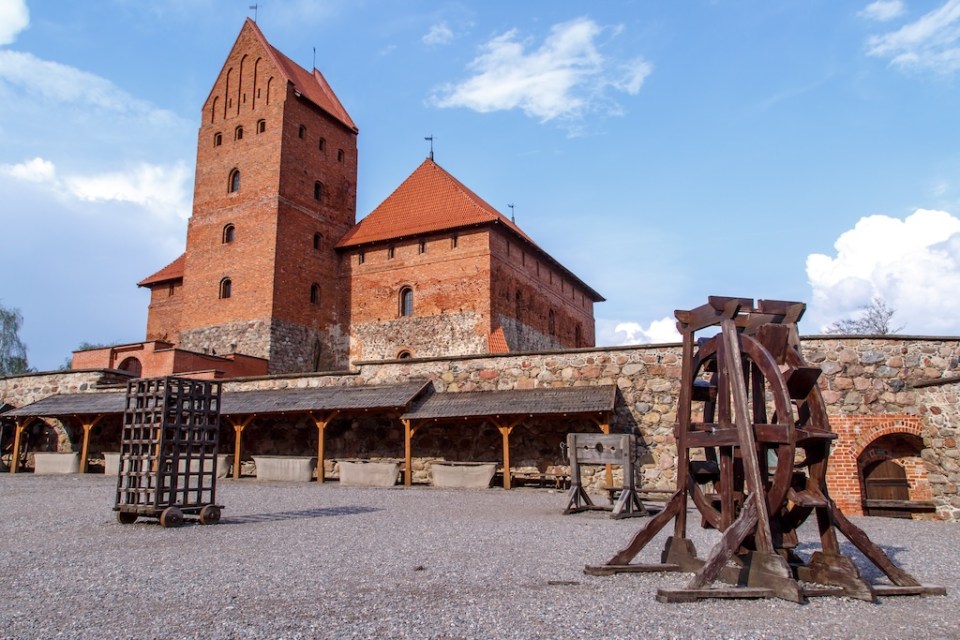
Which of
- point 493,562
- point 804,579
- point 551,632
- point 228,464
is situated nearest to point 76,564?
point 493,562

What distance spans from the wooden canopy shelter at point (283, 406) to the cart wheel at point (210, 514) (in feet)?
22.3

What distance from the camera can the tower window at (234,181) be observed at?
29816mm

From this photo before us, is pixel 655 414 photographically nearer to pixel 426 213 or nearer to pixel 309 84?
pixel 426 213

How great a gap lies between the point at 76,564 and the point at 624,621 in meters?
5.29

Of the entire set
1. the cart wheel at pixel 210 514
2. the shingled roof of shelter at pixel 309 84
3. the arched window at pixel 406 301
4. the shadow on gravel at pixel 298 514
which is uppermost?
the shingled roof of shelter at pixel 309 84

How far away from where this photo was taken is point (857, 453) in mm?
12945

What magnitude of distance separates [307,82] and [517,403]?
24.0 metres

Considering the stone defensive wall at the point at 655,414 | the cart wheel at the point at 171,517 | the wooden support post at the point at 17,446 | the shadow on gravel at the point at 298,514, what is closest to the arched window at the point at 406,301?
the stone defensive wall at the point at 655,414

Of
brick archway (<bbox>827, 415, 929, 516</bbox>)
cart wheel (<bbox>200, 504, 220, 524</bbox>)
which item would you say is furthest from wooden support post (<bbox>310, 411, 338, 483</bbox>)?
brick archway (<bbox>827, 415, 929, 516</bbox>)

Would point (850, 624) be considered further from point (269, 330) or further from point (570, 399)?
point (269, 330)

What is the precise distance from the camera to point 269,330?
26.6 meters

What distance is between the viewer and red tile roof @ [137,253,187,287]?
106 feet

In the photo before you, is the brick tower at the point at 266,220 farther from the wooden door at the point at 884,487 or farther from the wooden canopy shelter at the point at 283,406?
the wooden door at the point at 884,487

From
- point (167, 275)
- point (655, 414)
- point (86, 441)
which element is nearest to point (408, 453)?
point (655, 414)
